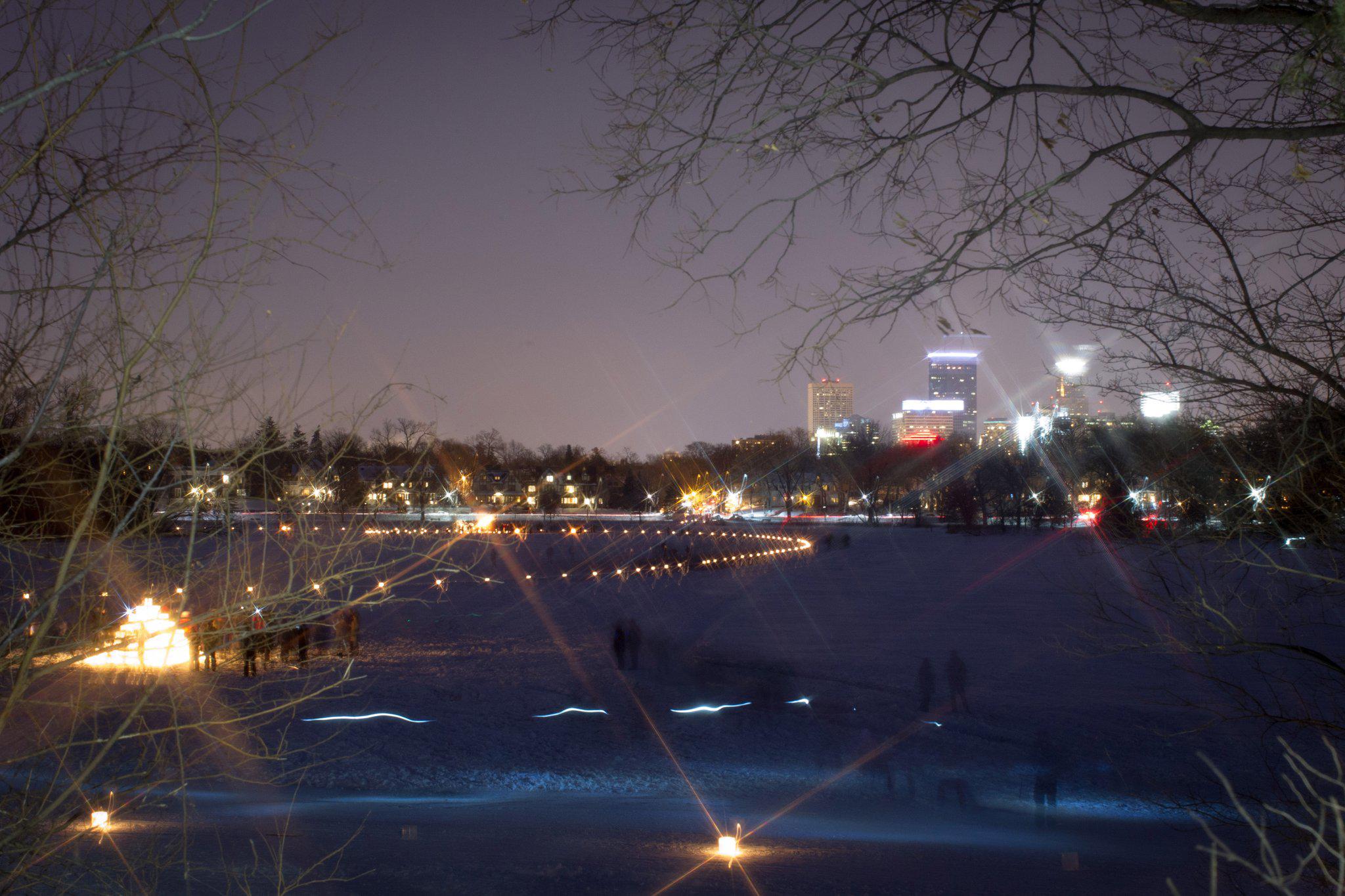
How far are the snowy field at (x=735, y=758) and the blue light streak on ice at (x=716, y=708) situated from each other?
0.62ft

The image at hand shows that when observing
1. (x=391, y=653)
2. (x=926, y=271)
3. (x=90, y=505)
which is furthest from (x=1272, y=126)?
(x=391, y=653)

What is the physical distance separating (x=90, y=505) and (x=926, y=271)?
304cm

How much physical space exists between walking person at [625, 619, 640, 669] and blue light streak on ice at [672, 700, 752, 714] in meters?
2.48

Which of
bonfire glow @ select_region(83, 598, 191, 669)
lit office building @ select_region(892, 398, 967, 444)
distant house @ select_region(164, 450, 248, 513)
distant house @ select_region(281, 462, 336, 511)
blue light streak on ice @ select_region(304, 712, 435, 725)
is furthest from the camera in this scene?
lit office building @ select_region(892, 398, 967, 444)

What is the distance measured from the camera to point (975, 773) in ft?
39.4

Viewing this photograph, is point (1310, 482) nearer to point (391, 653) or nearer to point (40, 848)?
point (40, 848)

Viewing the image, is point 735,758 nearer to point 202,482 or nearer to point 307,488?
point 307,488

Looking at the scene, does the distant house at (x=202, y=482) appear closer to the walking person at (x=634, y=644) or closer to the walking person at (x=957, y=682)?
the walking person at (x=957, y=682)

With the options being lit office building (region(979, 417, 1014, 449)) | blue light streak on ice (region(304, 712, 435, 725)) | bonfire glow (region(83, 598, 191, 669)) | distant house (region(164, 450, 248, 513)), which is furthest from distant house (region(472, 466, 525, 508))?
bonfire glow (region(83, 598, 191, 669))

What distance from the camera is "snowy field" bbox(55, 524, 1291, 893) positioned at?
844 centimetres

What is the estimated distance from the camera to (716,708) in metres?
14.5

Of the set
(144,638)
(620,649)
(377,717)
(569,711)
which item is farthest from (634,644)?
(144,638)

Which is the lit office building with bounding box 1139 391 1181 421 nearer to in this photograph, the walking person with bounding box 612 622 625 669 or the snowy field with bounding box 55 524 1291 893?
the snowy field with bounding box 55 524 1291 893

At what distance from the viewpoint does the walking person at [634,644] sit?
1688 centimetres
